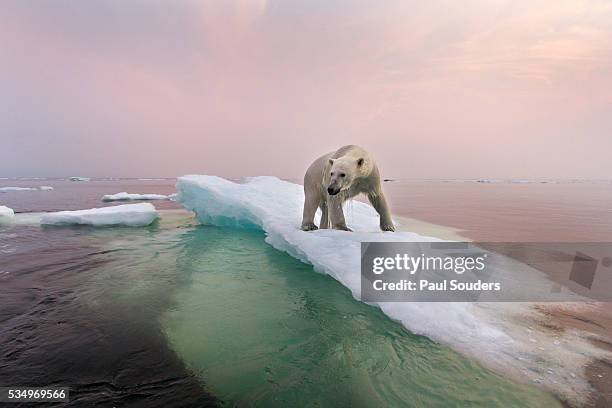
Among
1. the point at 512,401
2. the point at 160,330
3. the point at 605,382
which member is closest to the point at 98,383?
the point at 160,330

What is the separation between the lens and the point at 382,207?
19.6ft

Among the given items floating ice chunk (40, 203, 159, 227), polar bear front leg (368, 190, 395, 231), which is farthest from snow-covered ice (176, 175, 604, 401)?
floating ice chunk (40, 203, 159, 227)

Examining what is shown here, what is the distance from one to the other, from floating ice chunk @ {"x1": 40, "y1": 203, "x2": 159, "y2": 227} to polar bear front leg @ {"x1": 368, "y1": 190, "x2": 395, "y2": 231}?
9190mm

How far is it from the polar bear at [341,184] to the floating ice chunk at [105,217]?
7.70 meters

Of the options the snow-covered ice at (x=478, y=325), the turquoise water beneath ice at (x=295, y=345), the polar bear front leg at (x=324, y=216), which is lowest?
the turquoise water beneath ice at (x=295, y=345)

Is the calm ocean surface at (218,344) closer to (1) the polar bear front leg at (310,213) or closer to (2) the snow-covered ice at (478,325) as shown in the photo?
(2) the snow-covered ice at (478,325)

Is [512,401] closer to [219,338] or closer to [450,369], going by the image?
[450,369]

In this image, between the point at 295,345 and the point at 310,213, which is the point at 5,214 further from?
the point at 295,345

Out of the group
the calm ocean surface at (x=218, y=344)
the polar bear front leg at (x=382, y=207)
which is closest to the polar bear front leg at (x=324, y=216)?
the polar bear front leg at (x=382, y=207)

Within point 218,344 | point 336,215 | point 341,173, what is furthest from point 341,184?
point 218,344

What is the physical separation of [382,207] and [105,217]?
1033 centimetres

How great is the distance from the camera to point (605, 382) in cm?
222

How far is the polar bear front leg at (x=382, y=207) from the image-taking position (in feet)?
19.2

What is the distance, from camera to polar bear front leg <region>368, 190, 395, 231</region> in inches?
230
